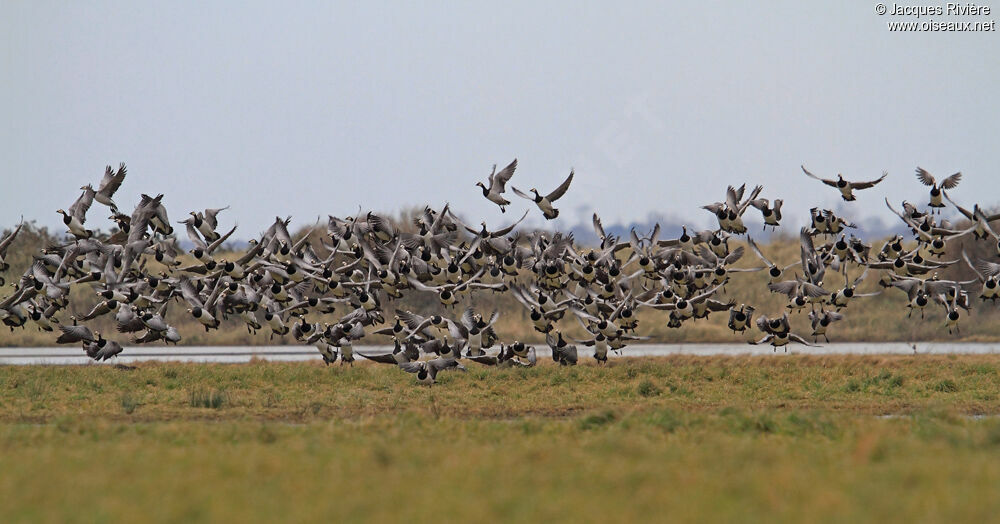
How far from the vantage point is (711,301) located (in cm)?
3017

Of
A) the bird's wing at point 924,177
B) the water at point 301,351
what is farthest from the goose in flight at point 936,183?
the water at point 301,351

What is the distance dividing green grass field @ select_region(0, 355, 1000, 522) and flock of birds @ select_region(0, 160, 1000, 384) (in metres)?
1.72

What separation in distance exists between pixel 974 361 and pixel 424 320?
16.8m

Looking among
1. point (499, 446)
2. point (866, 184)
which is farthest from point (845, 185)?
point (499, 446)

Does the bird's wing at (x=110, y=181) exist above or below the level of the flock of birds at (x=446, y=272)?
above

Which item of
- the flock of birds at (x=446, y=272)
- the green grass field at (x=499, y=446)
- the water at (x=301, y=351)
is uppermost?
the flock of birds at (x=446, y=272)

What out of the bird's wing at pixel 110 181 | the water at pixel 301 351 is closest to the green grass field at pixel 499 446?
the bird's wing at pixel 110 181

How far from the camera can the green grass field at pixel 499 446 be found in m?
10.4

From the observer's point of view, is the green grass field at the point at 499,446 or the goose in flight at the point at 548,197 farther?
the goose in flight at the point at 548,197

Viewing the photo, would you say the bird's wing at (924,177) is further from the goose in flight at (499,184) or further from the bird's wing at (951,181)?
the goose in flight at (499,184)

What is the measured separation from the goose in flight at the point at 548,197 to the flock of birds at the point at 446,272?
33 millimetres

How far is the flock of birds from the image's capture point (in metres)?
29.0

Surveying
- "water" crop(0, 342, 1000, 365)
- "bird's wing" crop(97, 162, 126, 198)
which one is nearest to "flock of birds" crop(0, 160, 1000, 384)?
"bird's wing" crop(97, 162, 126, 198)

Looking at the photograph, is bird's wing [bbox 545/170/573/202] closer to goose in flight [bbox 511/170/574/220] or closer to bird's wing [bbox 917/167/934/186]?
goose in flight [bbox 511/170/574/220]
